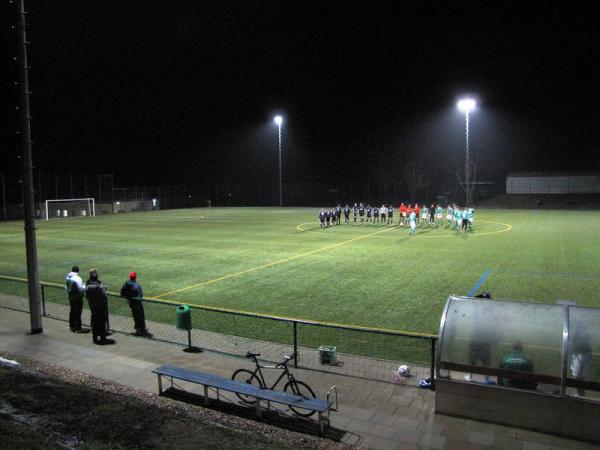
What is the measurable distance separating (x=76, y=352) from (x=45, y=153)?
68.2 m

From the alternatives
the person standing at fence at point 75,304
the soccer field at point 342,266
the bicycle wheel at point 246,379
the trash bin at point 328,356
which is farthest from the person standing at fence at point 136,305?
the trash bin at point 328,356

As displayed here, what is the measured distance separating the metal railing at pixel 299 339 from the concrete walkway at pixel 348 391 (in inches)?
23.5

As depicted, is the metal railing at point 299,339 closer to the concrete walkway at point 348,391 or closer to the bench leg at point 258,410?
the concrete walkway at point 348,391

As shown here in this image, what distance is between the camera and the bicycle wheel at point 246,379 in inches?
293

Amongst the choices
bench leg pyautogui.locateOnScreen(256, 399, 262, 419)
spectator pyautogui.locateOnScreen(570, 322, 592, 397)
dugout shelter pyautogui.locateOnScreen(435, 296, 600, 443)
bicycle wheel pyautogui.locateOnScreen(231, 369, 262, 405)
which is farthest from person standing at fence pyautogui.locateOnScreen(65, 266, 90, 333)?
spectator pyautogui.locateOnScreen(570, 322, 592, 397)

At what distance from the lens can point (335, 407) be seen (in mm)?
7035

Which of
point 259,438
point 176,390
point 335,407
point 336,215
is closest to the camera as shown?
point 259,438

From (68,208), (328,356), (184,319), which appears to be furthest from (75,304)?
(68,208)

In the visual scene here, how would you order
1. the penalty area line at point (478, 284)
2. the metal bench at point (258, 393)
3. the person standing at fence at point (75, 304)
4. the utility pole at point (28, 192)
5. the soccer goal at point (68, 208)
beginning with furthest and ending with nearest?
1. the soccer goal at point (68, 208)
2. the penalty area line at point (478, 284)
3. the person standing at fence at point (75, 304)
4. the utility pole at point (28, 192)
5. the metal bench at point (258, 393)

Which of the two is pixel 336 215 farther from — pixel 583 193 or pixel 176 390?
pixel 583 193

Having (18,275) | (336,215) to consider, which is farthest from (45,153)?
(18,275)

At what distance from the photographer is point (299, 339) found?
10906 millimetres

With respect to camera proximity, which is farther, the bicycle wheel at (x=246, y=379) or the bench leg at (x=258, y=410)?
the bicycle wheel at (x=246, y=379)

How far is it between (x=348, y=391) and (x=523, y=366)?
8.63 feet
